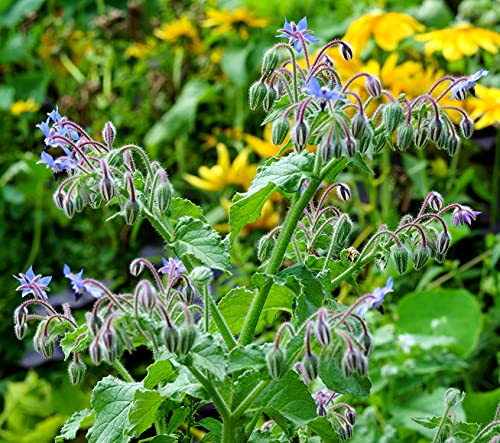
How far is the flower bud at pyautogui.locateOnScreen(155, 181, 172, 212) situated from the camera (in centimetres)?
84

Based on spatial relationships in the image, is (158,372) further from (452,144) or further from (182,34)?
(182,34)

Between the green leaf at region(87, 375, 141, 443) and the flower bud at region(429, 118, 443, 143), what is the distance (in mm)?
384

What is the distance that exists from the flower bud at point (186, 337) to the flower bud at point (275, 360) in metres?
0.07

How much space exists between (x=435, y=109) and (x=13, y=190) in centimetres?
189

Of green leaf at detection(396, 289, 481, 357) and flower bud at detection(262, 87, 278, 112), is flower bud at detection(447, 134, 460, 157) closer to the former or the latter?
flower bud at detection(262, 87, 278, 112)

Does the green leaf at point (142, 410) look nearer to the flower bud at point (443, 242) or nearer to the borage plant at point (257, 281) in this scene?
the borage plant at point (257, 281)

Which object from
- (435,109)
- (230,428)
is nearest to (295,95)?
(435,109)

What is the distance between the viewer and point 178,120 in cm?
246

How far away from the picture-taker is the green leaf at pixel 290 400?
0.88m

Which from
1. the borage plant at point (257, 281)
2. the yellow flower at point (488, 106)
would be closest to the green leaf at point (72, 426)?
the borage plant at point (257, 281)

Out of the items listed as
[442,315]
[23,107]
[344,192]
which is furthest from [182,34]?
[344,192]

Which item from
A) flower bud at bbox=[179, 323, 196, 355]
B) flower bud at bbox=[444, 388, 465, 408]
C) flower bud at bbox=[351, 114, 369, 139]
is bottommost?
flower bud at bbox=[444, 388, 465, 408]

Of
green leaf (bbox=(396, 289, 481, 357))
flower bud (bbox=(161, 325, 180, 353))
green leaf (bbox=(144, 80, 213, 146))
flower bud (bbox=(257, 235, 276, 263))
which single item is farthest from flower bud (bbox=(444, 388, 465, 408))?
green leaf (bbox=(144, 80, 213, 146))

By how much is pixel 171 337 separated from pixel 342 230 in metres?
0.27
